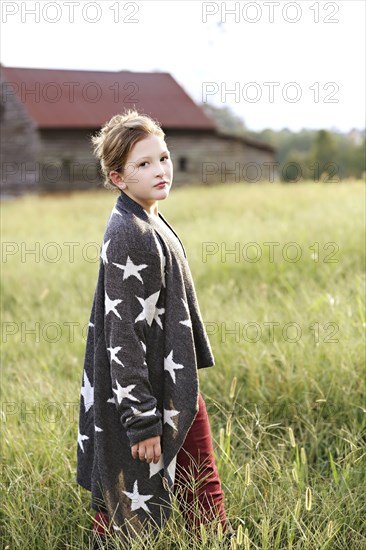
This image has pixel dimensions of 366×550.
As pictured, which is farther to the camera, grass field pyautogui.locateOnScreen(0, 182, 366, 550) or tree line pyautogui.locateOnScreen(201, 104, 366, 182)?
tree line pyautogui.locateOnScreen(201, 104, 366, 182)

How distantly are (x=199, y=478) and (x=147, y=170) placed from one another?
3.66 ft

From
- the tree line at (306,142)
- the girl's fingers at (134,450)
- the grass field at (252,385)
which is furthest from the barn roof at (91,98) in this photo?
the girl's fingers at (134,450)

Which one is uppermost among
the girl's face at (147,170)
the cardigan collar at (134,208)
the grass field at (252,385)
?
the girl's face at (147,170)

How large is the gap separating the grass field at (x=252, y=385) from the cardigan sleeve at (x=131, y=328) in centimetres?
40

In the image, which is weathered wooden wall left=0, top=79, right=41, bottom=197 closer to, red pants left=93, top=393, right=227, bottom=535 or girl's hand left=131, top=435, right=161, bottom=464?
red pants left=93, top=393, right=227, bottom=535

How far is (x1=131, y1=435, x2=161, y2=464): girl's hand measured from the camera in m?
2.22

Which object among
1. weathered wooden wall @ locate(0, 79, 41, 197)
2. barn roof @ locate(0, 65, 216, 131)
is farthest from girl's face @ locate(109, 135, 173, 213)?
weathered wooden wall @ locate(0, 79, 41, 197)

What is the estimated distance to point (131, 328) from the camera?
85.7 inches

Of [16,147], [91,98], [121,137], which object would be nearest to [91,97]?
[91,98]

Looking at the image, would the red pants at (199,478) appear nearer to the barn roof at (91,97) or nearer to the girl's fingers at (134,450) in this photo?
the girl's fingers at (134,450)

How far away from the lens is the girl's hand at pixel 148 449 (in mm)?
2225

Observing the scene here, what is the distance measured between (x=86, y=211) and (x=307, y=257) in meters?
8.46

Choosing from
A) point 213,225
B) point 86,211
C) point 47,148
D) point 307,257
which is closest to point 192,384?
point 307,257

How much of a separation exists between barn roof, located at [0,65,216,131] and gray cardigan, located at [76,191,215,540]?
20.6 m
